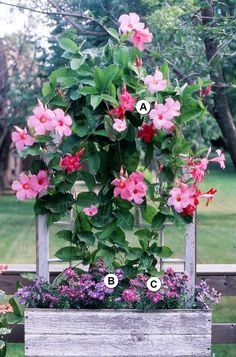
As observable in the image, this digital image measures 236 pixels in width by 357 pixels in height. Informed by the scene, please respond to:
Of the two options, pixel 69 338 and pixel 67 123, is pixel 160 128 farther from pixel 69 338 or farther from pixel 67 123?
pixel 69 338

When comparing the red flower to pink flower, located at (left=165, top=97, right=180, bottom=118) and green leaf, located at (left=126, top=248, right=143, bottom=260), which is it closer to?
pink flower, located at (left=165, top=97, right=180, bottom=118)

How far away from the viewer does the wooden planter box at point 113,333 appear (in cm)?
238

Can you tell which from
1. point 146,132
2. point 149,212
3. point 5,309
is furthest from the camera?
point 5,309

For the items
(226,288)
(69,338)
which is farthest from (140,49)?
(226,288)

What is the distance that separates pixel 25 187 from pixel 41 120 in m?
0.25

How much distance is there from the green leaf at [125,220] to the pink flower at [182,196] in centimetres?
20

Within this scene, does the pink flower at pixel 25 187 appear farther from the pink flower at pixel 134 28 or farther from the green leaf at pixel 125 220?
the pink flower at pixel 134 28

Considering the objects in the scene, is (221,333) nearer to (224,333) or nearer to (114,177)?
(224,333)

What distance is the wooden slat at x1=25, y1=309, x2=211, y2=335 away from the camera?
7.82 ft

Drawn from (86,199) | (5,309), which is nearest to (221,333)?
(5,309)

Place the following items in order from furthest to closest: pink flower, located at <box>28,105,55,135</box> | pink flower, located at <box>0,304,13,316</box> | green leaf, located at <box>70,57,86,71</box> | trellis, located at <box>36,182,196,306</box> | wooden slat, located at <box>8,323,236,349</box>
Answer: wooden slat, located at <box>8,323,236,349</box>
pink flower, located at <box>0,304,13,316</box>
trellis, located at <box>36,182,196,306</box>
green leaf, located at <box>70,57,86,71</box>
pink flower, located at <box>28,105,55,135</box>

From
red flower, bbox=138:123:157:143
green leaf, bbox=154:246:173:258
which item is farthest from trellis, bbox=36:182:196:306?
red flower, bbox=138:123:157:143

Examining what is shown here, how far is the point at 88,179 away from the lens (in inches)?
98.4

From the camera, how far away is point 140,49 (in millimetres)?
2461
